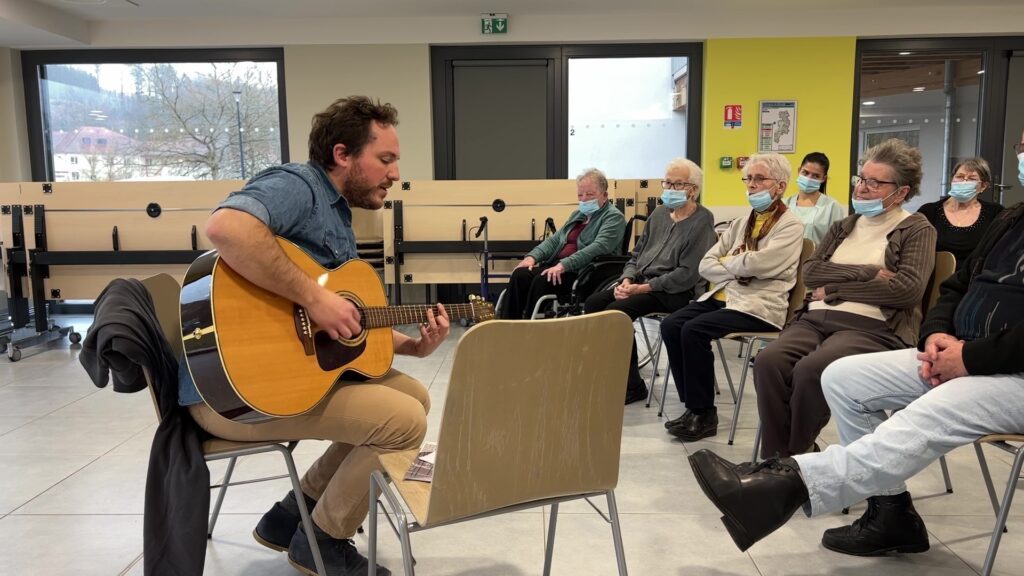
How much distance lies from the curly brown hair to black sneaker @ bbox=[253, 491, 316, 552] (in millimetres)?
943

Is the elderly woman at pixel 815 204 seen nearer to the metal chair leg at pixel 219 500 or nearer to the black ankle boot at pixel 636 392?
the black ankle boot at pixel 636 392

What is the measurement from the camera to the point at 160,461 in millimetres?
1565

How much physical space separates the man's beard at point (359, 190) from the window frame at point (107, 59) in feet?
16.2

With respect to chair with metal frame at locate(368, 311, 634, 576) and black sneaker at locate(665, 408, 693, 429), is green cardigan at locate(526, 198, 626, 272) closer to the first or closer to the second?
black sneaker at locate(665, 408, 693, 429)

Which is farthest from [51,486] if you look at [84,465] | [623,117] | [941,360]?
[623,117]

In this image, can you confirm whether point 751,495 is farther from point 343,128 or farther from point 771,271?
point 771,271

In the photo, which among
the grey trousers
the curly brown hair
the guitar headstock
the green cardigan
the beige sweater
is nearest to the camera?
the curly brown hair

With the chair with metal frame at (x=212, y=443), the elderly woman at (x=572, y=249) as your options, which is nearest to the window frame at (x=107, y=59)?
the elderly woman at (x=572, y=249)

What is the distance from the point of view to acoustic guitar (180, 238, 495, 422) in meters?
1.47

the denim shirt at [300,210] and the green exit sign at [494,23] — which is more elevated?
the green exit sign at [494,23]

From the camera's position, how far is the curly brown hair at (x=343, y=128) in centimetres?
180

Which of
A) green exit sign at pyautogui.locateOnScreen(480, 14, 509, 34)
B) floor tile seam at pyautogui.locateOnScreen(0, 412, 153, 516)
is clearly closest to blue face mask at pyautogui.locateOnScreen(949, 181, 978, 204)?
green exit sign at pyautogui.locateOnScreen(480, 14, 509, 34)

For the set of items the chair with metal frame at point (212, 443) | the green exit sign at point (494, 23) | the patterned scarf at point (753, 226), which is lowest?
the chair with metal frame at point (212, 443)

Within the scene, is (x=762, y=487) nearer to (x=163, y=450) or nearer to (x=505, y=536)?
(x=505, y=536)
